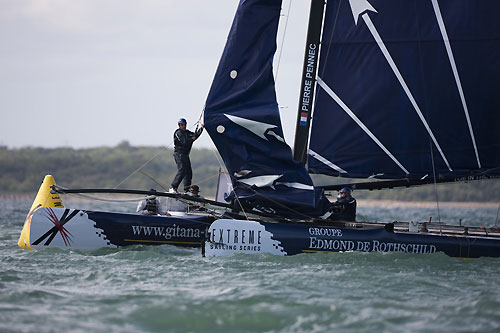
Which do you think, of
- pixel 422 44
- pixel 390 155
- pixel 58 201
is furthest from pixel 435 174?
pixel 58 201

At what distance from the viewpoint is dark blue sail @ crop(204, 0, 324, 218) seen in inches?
559

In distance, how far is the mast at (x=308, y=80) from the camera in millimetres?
14539

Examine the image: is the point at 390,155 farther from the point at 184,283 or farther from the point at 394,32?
the point at 184,283

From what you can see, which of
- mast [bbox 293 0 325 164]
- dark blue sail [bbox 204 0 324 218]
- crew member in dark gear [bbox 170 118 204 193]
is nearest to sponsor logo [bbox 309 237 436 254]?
dark blue sail [bbox 204 0 324 218]

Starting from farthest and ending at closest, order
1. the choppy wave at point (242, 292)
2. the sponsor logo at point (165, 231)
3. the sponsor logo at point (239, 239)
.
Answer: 1. the sponsor logo at point (165, 231)
2. the sponsor logo at point (239, 239)
3. the choppy wave at point (242, 292)

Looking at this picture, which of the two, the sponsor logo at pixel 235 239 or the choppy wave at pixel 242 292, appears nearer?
the choppy wave at pixel 242 292

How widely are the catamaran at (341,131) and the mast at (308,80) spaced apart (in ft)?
0.07

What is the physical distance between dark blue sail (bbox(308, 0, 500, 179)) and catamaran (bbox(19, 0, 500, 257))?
22mm

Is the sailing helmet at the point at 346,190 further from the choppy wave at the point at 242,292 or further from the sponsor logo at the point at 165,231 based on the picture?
the sponsor logo at the point at 165,231

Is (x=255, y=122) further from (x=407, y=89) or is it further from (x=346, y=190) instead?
(x=407, y=89)

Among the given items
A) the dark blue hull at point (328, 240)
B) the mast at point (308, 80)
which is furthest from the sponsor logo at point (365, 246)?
the mast at point (308, 80)

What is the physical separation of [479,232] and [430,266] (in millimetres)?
2916

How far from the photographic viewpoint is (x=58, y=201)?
14891 millimetres

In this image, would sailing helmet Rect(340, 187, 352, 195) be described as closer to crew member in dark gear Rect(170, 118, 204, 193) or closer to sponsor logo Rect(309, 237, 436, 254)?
sponsor logo Rect(309, 237, 436, 254)
